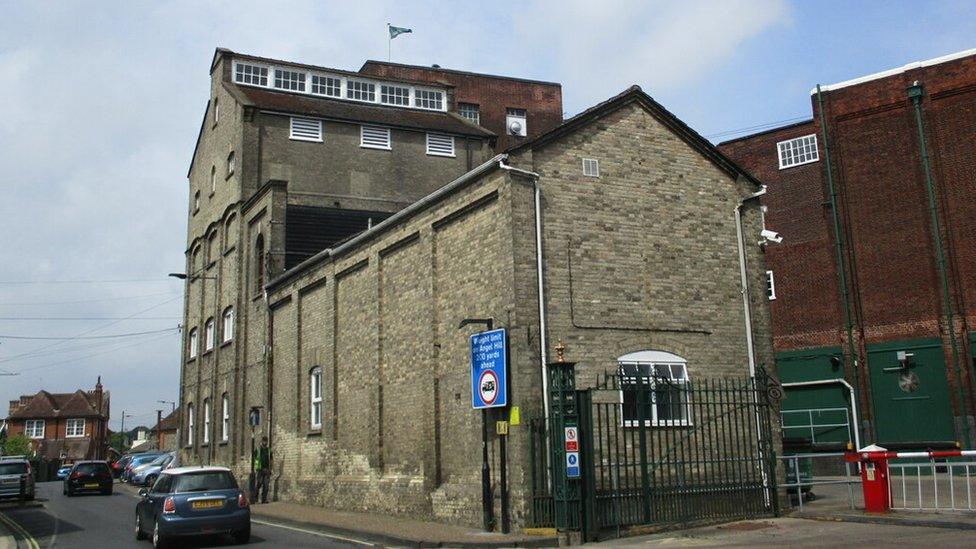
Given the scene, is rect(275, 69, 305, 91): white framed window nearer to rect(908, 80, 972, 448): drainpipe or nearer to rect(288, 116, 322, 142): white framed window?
rect(288, 116, 322, 142): white framed window

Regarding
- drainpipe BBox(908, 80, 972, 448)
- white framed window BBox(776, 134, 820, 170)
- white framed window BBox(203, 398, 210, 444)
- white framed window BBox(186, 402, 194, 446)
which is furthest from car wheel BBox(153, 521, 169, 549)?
white framed window BBox(776, 134, 820, 170)

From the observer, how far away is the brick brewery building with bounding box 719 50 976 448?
28.3 m

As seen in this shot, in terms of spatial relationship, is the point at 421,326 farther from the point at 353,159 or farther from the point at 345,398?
the point at 353,159

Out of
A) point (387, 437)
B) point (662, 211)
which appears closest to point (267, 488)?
point (387, 437)

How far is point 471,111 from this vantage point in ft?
162

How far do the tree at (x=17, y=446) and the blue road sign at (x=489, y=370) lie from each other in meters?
81.6

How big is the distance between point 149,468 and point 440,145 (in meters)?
20.3

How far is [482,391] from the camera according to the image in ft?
49.3

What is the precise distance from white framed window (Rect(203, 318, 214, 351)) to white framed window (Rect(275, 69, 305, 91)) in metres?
9.66

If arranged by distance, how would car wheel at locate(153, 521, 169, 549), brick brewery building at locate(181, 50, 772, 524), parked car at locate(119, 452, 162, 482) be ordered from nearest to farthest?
car wheel at locate(153, 521, 169, 549) → brick brewery building at locate(181, 50, 772, 524) → parked car at locate(119, 452, 162, 482)

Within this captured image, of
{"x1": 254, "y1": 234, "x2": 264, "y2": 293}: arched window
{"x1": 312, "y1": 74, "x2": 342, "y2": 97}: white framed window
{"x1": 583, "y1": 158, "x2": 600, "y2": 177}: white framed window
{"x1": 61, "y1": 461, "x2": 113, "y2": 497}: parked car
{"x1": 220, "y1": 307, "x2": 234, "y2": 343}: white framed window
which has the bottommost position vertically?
{"x1": 61, "y1": 461, "x2": 113, "y2": 497}: parked car

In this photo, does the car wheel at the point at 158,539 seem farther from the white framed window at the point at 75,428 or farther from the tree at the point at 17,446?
the white framed window at the point at 75,428

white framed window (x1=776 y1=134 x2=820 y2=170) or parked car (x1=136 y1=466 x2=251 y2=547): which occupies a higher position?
Answer: white framed window (x1=776 y1=134 x2=820 y2=170)

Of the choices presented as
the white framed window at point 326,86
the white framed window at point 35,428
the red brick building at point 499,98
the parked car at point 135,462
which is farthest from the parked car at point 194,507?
the white framed window at point 35,428
